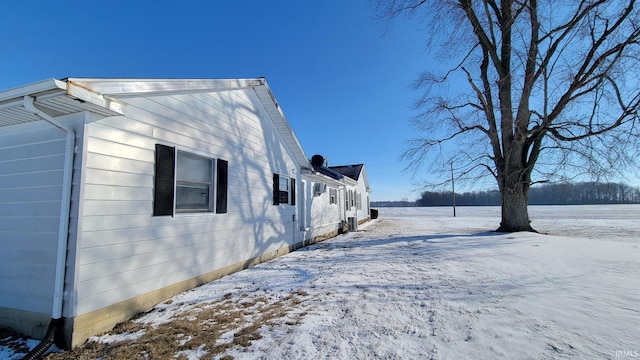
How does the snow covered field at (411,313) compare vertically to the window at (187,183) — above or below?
below

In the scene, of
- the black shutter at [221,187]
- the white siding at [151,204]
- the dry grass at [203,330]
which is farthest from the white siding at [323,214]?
the dry grass at [203,330]

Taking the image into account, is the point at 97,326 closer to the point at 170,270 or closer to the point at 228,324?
the point at 170,270

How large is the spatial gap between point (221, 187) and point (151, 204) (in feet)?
5.15

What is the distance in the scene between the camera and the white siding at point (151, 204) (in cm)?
326

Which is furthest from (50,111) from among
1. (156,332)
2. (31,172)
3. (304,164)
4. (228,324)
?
(304,164)

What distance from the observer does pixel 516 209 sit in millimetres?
11461

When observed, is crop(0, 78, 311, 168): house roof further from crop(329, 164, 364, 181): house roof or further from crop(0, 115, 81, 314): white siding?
crop(329, 164, 364, 181): house roof

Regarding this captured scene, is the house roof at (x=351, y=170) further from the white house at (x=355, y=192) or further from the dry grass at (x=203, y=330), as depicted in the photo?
the dry grass at (x=203, y=330)

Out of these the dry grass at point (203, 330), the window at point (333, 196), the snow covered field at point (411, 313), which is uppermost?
the window at point (333, 196)

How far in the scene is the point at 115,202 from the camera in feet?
11.4

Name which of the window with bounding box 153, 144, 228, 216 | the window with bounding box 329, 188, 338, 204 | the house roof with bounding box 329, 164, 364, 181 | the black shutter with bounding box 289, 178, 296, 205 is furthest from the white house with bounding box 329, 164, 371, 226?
the window with bounding box 153, 144, 228, 216

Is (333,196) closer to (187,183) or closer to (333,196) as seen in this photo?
(333,196)

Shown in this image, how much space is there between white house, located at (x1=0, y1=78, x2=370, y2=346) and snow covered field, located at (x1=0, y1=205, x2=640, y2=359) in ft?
1.25

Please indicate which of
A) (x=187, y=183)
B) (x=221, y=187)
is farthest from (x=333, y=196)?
(x=187, y=183)
